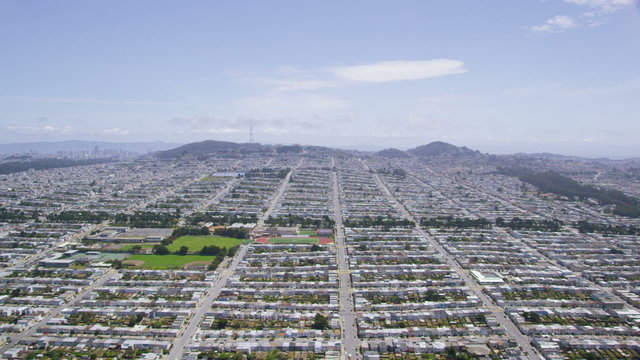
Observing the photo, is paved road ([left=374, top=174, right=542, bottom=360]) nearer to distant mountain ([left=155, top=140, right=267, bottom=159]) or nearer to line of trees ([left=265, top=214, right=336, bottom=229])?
line of trees ([left=265, top=214, right=336, bottom=229])

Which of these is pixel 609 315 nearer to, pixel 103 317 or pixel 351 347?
pixel 351 347

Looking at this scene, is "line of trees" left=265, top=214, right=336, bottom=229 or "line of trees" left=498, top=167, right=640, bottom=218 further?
"line of trees" left=498, top=167, right=640, bottom=218

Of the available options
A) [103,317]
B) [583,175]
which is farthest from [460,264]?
[583,175]

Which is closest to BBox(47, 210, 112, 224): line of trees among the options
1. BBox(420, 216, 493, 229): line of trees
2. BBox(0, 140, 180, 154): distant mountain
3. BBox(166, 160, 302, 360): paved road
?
BBox(166, 160, 302, 360): paved road

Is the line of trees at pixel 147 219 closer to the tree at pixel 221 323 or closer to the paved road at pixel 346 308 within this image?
the paved road at pixel 346 308

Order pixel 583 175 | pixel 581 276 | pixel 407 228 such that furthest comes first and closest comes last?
pixel 583 175
pixel 407 228
pixel 581 276

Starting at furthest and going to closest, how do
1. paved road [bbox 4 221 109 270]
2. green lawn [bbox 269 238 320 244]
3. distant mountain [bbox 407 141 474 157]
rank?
distant mountain [bbox 407 141 474 157]
green lawn [bbox 269 238 320 244]
paved road [bbox 4 221 109 270]
